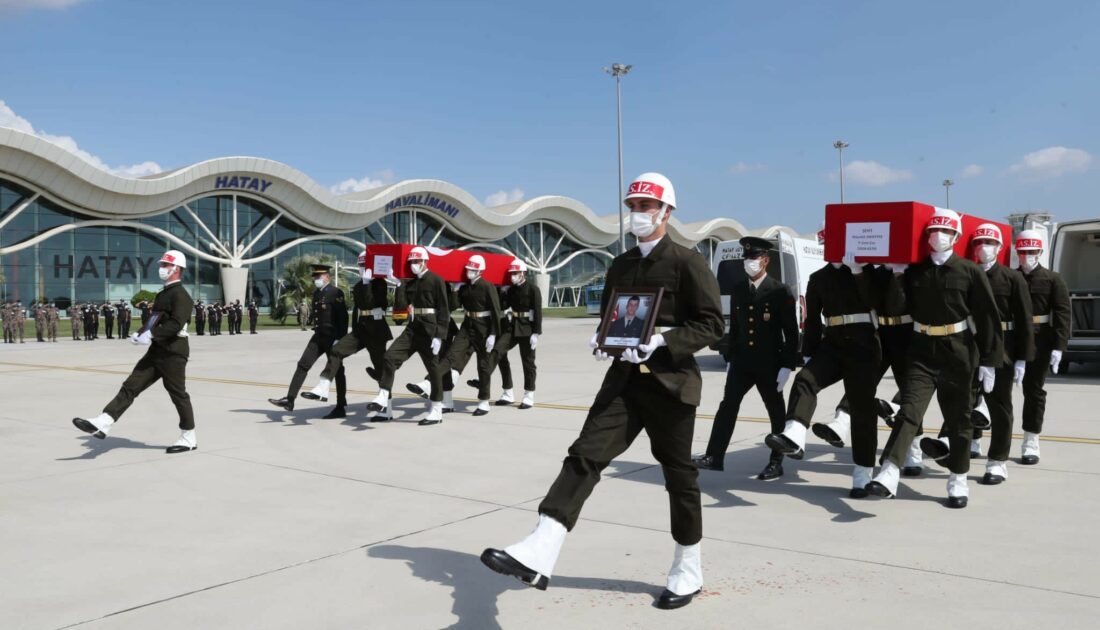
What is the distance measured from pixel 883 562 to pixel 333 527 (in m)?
3.25

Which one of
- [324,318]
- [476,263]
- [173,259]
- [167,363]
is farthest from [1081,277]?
[167,363]

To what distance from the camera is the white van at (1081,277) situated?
44.4 ft

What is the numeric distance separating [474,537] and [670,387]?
5.82 ft

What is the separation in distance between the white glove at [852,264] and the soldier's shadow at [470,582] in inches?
119

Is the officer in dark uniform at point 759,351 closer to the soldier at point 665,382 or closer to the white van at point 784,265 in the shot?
the soldier at point 665,382

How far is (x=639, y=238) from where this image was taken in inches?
162

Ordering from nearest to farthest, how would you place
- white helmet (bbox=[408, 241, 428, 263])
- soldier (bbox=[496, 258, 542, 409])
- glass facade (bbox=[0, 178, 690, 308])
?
white helmet (bbox=[408, 241, 428, 263]) < soldier (bbox=[496, 258, 542, 409]) < glass facade (bbox=[0, 178, 690, 308])

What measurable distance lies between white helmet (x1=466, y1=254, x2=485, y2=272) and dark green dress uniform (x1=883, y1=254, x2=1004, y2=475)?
597cm

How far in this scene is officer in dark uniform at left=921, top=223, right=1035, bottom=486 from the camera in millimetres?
6383

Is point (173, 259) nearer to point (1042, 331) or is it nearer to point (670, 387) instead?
point (670, 387)

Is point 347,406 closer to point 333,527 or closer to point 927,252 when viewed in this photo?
point 333,527

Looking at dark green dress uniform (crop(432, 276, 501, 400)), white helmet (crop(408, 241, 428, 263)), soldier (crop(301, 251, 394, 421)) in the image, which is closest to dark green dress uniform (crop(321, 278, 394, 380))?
soldier (crop(301, 251, 394, 421))

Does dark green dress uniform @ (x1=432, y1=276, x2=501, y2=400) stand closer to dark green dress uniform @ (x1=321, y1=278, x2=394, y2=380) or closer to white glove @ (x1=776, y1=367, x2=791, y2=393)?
dark green dress uniform @ (x1=321, y1=278, x2=394, y2=380)

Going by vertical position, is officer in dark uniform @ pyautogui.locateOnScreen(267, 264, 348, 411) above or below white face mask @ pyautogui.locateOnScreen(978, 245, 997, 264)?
below
